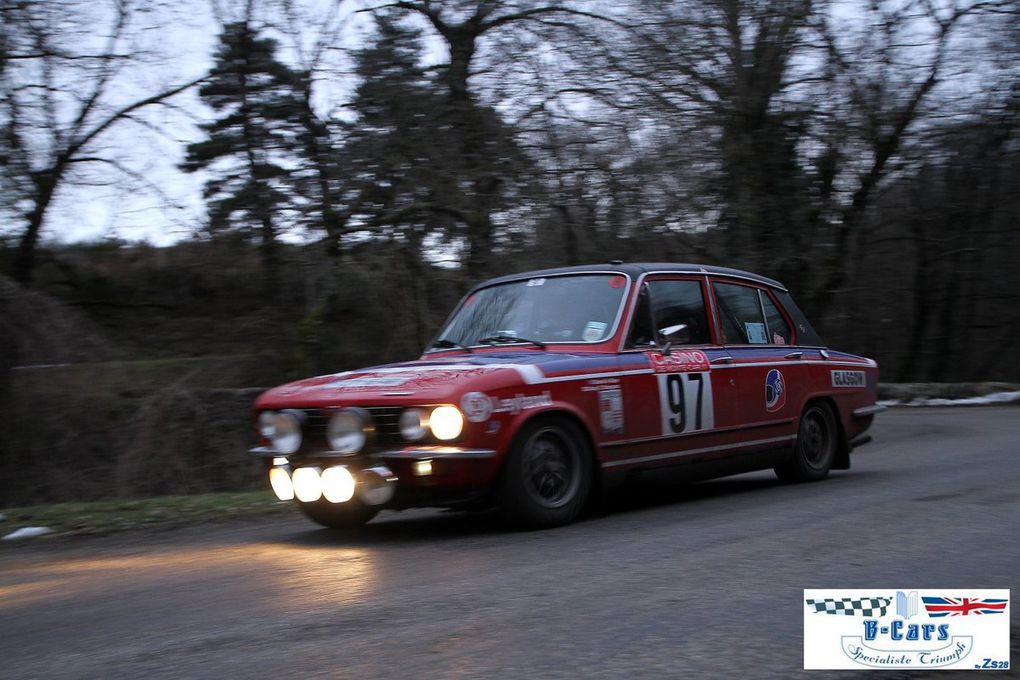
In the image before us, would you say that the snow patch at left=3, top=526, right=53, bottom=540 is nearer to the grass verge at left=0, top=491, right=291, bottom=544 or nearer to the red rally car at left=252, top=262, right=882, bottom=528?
the grass verge at left=0, top=491, right=291, bottom=544

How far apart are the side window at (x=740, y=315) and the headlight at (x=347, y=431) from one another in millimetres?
3243

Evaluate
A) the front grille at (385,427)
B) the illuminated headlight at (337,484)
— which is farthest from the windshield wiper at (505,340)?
the illuminated headlight at (337,484)

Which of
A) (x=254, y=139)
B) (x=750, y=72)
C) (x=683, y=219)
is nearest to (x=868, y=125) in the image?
(x=750, y=72)

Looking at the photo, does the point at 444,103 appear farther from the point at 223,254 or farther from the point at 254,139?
the point at 223,254

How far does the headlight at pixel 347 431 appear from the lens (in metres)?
6.11

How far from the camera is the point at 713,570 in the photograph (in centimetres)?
508

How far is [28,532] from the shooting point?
26.5 feet

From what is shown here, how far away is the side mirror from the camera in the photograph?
7480 millimetres

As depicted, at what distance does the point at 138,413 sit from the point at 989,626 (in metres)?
11.7

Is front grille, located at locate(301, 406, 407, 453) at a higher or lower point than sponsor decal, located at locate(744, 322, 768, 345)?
lower

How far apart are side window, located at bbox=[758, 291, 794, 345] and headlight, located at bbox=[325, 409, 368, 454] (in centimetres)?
398

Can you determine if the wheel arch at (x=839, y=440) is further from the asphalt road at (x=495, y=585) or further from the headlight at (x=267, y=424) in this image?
the headlight at (x=267, y=424)

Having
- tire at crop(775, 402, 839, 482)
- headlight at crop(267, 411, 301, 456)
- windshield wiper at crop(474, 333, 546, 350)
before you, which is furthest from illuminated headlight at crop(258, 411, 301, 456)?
tire at crop(775, 402, 839, 482)

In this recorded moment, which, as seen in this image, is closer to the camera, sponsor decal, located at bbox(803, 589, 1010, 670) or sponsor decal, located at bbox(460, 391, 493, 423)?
sponsor decal, located at bbox(803, 589, 1010, 670)
